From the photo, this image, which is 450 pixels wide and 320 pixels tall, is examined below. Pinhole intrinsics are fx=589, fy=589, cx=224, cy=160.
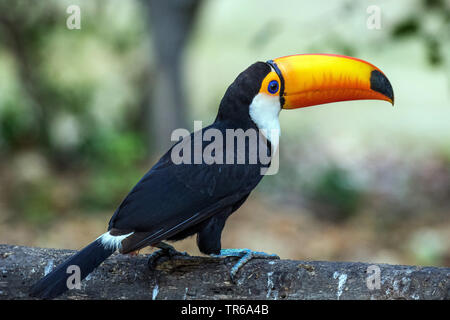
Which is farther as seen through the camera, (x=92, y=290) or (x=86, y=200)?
(x=86, y=200)

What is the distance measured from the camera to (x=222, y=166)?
10.6 ft

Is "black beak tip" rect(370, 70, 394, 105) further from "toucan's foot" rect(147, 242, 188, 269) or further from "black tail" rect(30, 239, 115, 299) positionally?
"black tail" rect(30, 239, 115, 299)

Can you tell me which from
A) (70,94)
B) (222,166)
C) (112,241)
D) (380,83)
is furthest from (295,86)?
(70,94)

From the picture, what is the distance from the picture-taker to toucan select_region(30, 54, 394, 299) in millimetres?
2922

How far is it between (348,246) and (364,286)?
3.79m

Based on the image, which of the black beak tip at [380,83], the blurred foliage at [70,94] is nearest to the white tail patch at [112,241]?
the black beak tip at [380,83]

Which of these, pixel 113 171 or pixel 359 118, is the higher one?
pixel 359 118

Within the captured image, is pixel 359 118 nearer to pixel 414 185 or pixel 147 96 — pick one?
pixel 414 185

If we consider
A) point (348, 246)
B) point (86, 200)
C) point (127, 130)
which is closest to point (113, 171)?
point (86, 200)

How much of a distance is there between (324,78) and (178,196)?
113cm

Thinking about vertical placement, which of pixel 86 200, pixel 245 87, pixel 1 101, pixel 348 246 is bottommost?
pixel 348 246

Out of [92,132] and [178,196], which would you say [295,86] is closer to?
[178,196]

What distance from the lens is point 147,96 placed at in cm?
793

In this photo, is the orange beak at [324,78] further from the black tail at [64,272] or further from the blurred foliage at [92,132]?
the blurred foliage at [92,132]
